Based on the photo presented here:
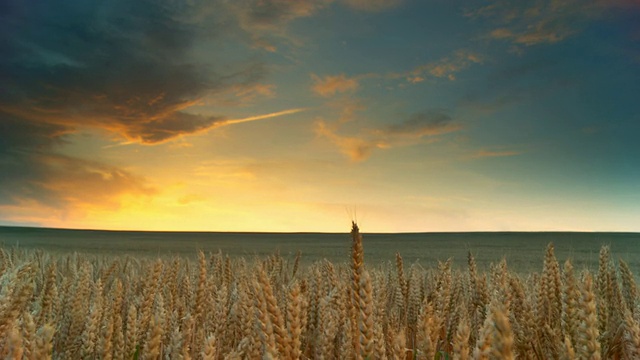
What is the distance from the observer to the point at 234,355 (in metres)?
2.22

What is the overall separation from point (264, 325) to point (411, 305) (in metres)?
3.72

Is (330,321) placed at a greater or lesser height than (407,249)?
greater

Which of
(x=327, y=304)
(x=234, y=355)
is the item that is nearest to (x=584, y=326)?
(x=234, y=355)

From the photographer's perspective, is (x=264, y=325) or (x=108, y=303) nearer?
(x=264, y=325)

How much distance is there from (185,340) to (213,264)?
5422 millimetres

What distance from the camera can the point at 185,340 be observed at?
2.40 m

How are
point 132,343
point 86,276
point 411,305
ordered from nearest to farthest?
1. point 132,343
2. point 86,276
3. point 411,305

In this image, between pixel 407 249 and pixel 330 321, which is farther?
pixel 407 249

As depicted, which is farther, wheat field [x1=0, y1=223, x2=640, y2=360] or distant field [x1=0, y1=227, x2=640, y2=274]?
distant field [x1=0, y1=227, x2=640, y2=274]

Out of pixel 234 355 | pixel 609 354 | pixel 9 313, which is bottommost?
pixel 609 354

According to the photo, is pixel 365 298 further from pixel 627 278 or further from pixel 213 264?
pixel 213 264

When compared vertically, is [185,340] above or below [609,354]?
above

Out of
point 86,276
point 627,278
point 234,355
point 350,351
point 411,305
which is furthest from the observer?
point 411,305

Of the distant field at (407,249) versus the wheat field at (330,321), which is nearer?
the wheat field at (330,321)
